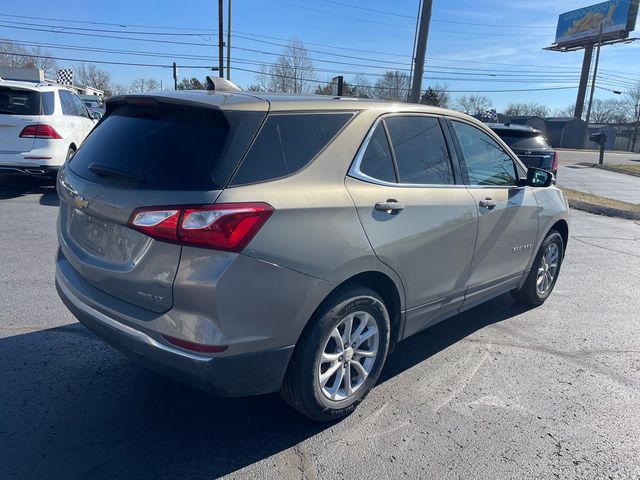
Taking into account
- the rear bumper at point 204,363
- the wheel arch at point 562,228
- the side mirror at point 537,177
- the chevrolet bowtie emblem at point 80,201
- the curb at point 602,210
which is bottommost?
the curb at point 602,210

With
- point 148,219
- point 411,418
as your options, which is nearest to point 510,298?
point 411,418

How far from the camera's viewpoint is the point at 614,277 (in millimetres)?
6199

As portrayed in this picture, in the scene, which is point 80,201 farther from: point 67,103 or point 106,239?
point 67,103

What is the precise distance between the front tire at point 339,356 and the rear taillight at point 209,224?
2.14 feet

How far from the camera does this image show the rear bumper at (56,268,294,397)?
2326mm

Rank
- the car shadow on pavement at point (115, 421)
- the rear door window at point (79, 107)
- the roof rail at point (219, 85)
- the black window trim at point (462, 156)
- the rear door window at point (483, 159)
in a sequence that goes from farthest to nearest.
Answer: the rear door window at point (79, 107) → the rear door window at point (483, 159) → the black window trim at point (462, 156) → the roof rail at point (219, 85) → the car shadow on pavement at point (115, 421)

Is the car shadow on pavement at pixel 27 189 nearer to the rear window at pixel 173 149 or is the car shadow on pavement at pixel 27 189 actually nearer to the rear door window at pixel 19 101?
the rear door window at pixel 19 101

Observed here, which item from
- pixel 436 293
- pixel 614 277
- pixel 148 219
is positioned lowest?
pixel 614 277

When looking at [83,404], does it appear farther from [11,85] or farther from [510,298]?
[11,85]

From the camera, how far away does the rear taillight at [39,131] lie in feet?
26.5

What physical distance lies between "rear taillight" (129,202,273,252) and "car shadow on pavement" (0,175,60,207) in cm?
674

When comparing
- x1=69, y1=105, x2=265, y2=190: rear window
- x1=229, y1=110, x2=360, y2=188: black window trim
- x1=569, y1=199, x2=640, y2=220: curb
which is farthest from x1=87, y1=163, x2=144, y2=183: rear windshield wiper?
x1=569, y1=199, x2=640, y2=220: curb

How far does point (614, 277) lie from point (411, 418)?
4458 mm

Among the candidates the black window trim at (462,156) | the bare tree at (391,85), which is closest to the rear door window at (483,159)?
the black window trim at (462,156)
